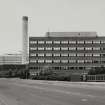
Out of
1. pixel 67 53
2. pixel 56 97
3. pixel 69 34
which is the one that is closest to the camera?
pixel 56 97

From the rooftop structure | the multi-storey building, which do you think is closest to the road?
the multi-storey building

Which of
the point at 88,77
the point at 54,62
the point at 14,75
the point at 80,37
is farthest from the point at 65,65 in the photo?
the point at 88,77

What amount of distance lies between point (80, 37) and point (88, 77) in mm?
78857

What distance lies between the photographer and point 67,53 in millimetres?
142125

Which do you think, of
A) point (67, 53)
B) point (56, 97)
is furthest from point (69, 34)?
point (56, 97)

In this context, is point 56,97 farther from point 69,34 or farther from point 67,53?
point 69,34

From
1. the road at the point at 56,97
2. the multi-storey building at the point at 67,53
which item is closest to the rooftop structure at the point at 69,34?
the multi-storey building at the point at 67,53

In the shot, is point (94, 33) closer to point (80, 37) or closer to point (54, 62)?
point (80, 37)

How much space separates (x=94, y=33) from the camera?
150250 mm

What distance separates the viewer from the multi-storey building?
141 meters

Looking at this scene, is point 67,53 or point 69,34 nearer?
point 67,53

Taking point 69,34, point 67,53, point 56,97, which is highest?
point 69,34

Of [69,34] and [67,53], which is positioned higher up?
[69,34]

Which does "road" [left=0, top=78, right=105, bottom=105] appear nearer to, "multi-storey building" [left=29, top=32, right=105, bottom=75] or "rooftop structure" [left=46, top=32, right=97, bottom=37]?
"multi-storey building" [left=29, top=32, right=105, bottom=75]
